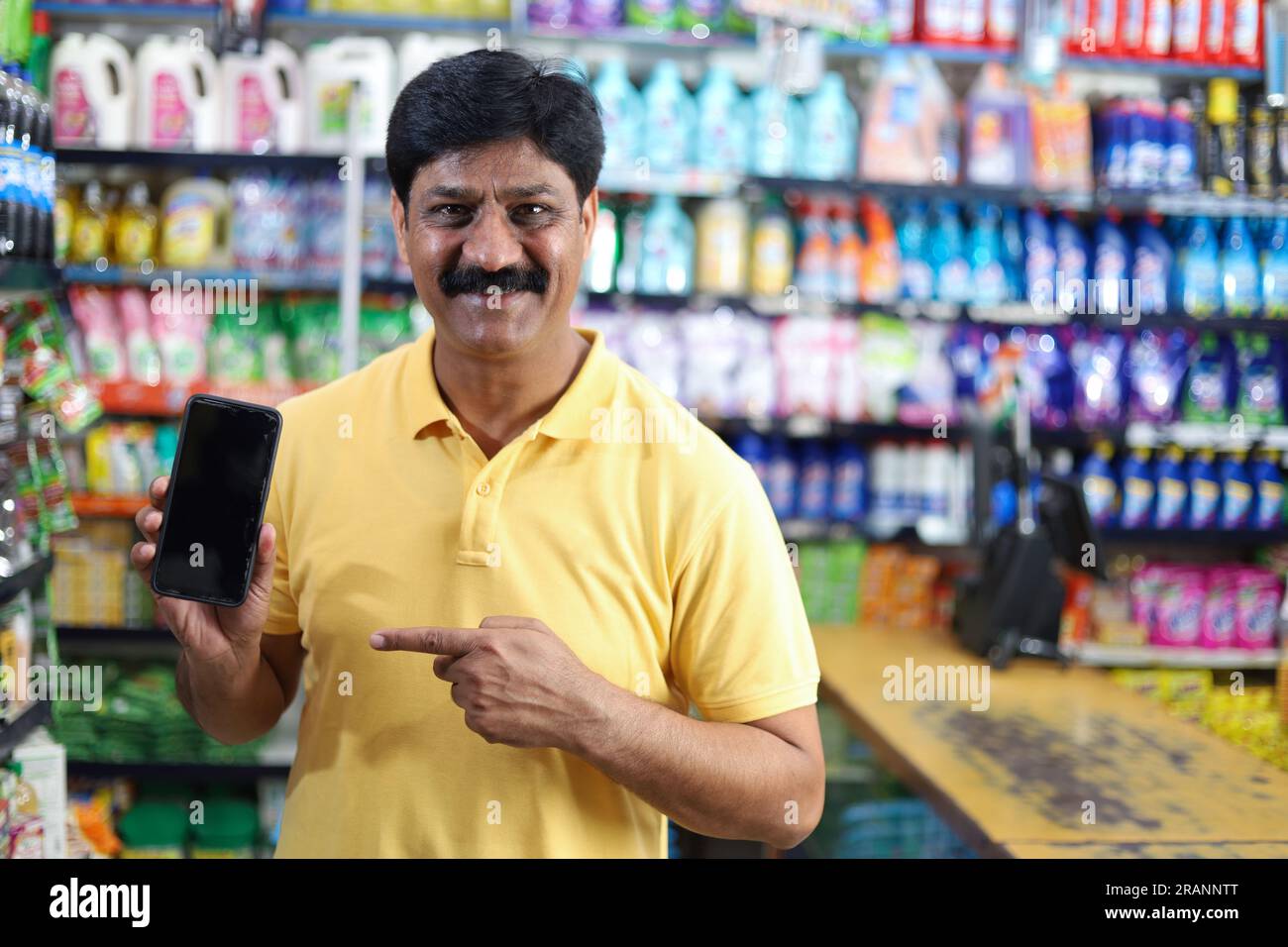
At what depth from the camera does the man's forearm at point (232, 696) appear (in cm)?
123

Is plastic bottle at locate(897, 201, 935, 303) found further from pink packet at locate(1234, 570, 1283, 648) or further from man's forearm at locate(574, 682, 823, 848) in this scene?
man's forearm at locate(574, 682, 823, 848)

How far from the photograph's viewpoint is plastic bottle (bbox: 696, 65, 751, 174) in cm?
369

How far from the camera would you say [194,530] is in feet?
3.64

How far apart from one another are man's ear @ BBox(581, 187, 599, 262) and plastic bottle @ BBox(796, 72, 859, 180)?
257 cm

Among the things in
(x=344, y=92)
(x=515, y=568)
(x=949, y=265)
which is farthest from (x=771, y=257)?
(x=515, y=568)

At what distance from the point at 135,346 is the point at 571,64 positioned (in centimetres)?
278

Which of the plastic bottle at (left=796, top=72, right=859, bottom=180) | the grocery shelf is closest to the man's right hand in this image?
the plastic bottle at (left=796, top=72, right=859, bottom=180)

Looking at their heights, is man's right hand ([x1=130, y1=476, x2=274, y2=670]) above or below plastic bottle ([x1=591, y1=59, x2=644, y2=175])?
below

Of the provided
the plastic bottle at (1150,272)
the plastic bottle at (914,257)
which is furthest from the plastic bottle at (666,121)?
the plastic bottle at (1150,272)

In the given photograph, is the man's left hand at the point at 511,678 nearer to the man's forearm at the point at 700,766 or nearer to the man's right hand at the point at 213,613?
the man's forearm at the point at 700,766

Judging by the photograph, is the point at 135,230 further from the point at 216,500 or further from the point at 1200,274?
the point at 1200,274

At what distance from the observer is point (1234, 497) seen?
3977mm
